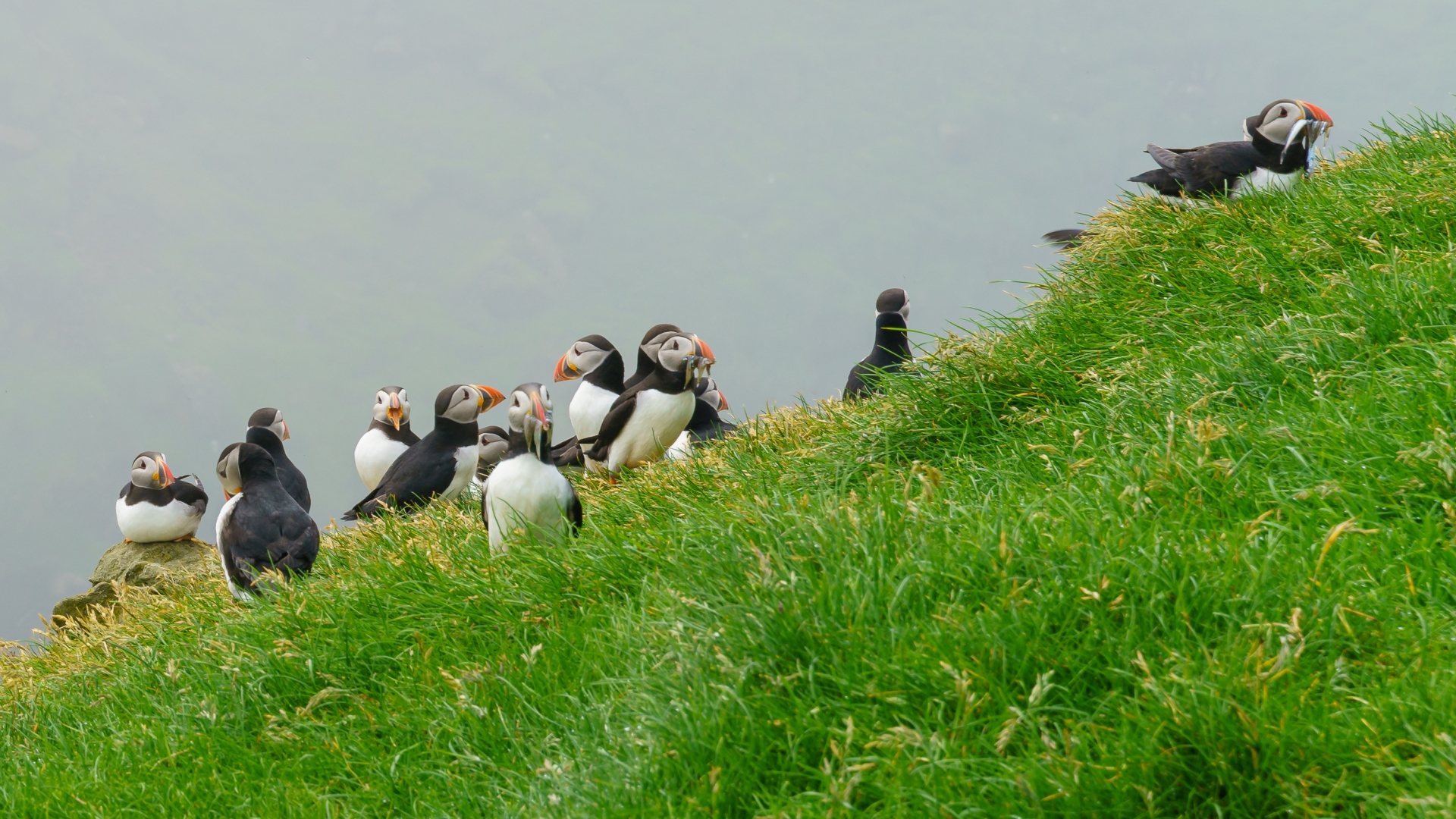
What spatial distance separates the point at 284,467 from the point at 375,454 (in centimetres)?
99

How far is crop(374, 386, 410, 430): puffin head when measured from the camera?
11.7 metres

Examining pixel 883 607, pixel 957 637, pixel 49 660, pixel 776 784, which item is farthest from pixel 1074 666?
pixel 49 660

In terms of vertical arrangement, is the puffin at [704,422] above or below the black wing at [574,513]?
above

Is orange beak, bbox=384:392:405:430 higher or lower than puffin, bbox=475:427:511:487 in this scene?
higher

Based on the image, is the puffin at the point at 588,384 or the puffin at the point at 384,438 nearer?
the puffin at the point at 588,384

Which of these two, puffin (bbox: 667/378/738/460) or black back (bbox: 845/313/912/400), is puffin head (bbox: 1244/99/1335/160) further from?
puffin (bbox: 667/378/738/460)

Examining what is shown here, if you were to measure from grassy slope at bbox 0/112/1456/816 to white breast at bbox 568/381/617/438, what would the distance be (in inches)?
144

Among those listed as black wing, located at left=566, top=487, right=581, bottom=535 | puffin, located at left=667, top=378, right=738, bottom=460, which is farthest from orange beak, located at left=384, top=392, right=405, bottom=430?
black wing, located at left=566, top=487, right=581, bottom=535

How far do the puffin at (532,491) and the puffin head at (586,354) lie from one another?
13.8ft

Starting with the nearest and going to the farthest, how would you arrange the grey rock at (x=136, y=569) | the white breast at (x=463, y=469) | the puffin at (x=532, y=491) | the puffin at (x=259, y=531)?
the puffin at (x=532, y=491) < the puffin at (x=259, y=531) < the white breast at (x=463, y=469) < the grey rock at (x=136, y=569)

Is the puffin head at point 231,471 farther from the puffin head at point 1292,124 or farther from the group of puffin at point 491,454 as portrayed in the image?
the puffin head at point 1292,124

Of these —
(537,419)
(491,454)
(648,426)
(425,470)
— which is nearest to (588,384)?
(491,454)

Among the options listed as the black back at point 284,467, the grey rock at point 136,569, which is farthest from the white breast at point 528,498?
the black back at point 284,467

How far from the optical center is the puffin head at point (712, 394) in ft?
36.6
